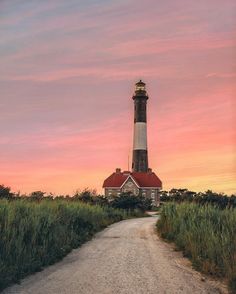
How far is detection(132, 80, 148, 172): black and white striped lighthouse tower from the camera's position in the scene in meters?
80.0

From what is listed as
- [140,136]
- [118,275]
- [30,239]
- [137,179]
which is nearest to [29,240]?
[30,239]

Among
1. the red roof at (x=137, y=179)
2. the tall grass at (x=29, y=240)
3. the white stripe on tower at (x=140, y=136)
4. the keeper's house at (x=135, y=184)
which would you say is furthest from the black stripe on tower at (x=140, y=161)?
the tall grass at (x=29, y=240)

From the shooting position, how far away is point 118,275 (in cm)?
1270

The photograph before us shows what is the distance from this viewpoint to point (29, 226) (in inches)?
630

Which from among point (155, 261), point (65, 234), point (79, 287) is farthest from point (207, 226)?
point (79, 287)

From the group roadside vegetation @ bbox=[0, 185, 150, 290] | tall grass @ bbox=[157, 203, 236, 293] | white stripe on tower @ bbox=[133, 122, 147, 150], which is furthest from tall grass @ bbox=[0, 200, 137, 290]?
white stripe on tower @ bbox=[133, 122, 147, 150]

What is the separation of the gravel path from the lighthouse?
203 feet

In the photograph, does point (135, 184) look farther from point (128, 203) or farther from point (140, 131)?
point (128, 203)

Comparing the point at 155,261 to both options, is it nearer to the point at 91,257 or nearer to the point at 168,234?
the point at 91,257

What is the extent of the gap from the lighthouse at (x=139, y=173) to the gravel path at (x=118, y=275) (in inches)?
2433

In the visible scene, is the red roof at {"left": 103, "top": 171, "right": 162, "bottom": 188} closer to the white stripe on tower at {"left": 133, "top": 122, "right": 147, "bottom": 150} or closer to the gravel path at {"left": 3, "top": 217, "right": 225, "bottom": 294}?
the white stripe on tower at {"left": 133, "top": 122, "right": 147, "bottom": 150}

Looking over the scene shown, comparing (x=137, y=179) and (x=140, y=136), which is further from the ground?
(x=140, y=136)

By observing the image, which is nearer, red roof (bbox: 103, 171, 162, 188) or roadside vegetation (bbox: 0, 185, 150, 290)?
roadside vegetation (bbox: 0, 185, 150, 290)

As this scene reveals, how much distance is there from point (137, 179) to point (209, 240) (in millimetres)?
69547
